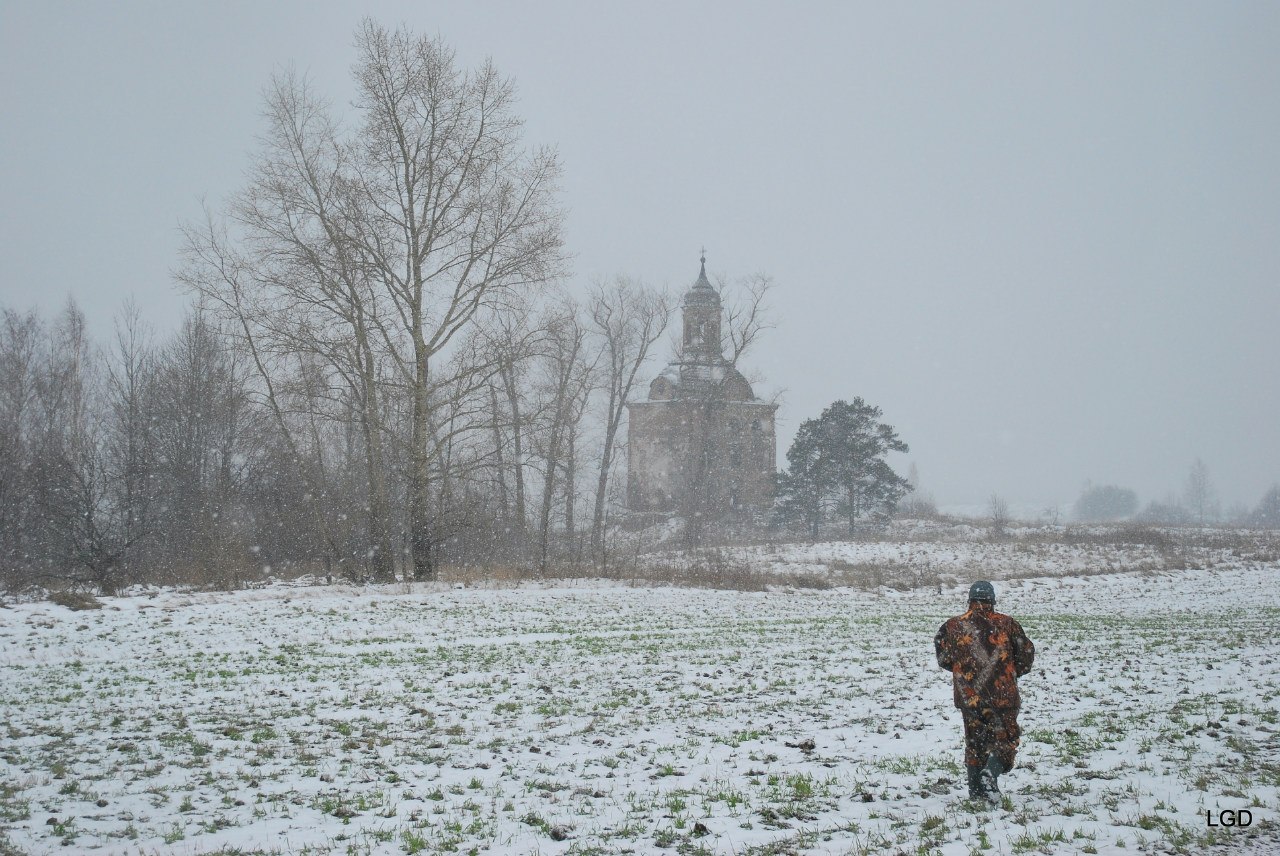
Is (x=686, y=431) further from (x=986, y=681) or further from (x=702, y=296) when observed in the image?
(x=986, y=681)

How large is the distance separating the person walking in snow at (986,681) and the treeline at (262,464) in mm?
20449

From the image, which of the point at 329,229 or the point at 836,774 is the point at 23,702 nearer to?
the point at 836,774

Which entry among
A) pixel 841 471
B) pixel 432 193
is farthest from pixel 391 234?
pixel 841 471

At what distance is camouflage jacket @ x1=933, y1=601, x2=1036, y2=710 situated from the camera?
7293 mm

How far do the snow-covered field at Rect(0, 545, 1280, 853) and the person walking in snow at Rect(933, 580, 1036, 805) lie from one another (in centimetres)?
36

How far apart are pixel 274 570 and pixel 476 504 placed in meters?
7.62

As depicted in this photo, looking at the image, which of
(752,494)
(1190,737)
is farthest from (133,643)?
(752,494)

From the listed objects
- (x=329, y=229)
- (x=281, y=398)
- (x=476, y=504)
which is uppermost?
(x=329, y=229)

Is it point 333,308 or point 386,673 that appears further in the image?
point 333,308

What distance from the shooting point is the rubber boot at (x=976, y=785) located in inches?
283

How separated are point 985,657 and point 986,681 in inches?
7.9

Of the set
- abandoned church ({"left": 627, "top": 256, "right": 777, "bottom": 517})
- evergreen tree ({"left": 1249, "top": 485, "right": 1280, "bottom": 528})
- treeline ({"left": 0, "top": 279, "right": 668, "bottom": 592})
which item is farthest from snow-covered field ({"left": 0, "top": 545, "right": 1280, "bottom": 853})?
evergreen tree ({"left": 1249, "top": 485, "right": 1280, "bottom": 528})

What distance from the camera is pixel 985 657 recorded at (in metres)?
7.42

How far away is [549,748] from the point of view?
923 centimetres
